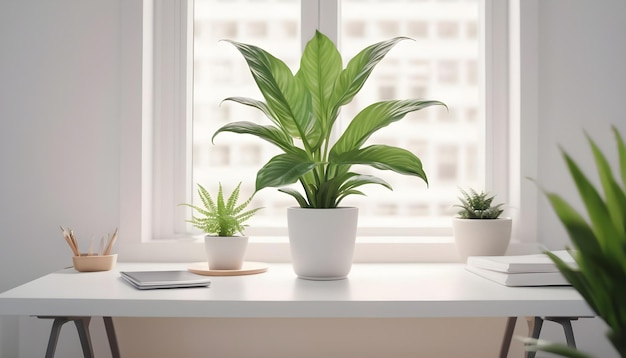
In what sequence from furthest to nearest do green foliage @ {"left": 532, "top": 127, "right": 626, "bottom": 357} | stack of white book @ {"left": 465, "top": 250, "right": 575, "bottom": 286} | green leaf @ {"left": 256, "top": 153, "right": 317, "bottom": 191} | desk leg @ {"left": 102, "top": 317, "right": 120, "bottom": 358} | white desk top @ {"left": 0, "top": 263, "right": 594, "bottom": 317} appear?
desk leg @ {"left": 102, "top": 317, "right": 120, "bottom": 358}, stack of white book @ {"left": 465, "top": 250, "right": 575, "bottom": 286}, green leaf @ {"left": 256, "top": 153, "right": 317, "bottom": 191}, white desk top @ {"left": 0, "top": 263, "right": 594, "bottom": 317}, green foliage @ {"left": 532, "top": 127, "right": 626, "bottom": 357}

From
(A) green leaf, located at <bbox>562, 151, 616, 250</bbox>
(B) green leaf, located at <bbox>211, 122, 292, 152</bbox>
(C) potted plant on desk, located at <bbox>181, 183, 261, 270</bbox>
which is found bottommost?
(C) potted plant on desk, located at <bbox>181, 183, 261, 270</bbox>

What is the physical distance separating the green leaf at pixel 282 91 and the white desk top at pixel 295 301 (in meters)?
0.46

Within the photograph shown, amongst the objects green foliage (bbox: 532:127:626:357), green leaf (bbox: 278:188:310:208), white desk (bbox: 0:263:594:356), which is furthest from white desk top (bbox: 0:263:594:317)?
green foliage (bbox: 532:127:626:357)

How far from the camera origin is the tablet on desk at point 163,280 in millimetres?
1535

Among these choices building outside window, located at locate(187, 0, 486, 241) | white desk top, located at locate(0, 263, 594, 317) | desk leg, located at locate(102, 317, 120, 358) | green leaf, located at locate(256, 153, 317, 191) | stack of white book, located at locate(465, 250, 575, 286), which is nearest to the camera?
white desk top, located at locate(0, 263, 594, 317)

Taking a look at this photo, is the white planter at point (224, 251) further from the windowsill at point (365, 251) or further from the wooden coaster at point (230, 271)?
the windowsill at point (365, 251)

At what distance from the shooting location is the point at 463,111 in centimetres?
228

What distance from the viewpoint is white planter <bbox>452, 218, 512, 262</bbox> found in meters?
1.92

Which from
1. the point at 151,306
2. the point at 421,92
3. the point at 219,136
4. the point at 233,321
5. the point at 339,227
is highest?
the point at 421,92

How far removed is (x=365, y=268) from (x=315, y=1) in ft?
3.02

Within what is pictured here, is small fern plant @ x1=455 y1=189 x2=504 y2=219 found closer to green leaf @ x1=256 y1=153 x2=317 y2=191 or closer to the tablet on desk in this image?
green leaf @ x1=256 y1=153 x2=317 y2=191

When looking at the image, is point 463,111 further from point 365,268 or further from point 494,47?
point 365,268

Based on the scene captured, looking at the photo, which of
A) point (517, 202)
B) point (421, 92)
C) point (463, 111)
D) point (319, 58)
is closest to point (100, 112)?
point (319, 58)

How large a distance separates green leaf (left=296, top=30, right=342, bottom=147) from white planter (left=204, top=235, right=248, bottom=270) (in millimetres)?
394
